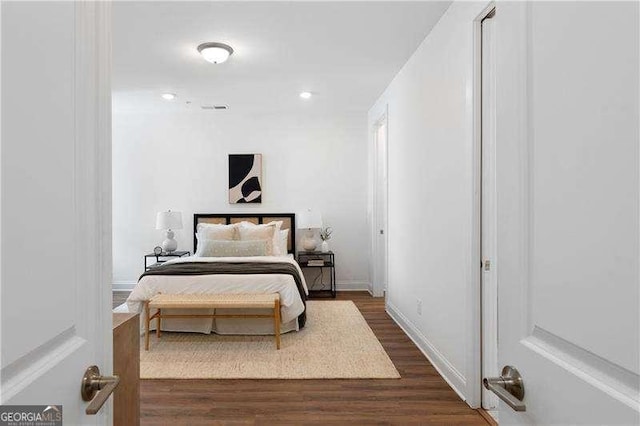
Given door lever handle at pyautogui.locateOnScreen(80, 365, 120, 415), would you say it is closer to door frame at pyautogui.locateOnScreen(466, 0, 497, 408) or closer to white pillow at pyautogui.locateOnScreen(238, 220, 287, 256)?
door frame at pyautogui.locateOnScreen(466, 0, 497, 408)

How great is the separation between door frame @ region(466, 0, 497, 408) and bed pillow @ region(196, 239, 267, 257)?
3.06m

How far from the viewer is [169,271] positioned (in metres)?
3.94

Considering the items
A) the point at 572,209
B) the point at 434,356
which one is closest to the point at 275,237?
the point at 434,356

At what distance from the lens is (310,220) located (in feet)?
18.7

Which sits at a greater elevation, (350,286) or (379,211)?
(379,211)

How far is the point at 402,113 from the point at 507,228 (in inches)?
133

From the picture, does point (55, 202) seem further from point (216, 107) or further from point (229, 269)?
point (216, 107)

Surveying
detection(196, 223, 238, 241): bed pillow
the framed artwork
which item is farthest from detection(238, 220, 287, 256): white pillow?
the framed artwork

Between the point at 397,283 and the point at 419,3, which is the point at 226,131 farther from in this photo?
the point at 419,3

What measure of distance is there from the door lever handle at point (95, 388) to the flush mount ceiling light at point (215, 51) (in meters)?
3.13

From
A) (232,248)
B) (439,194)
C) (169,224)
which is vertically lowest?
(232,248)

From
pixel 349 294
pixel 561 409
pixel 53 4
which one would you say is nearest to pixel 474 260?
pixel 561 409

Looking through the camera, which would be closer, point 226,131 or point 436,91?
point 436,91

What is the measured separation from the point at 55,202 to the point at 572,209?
2.77 ft
